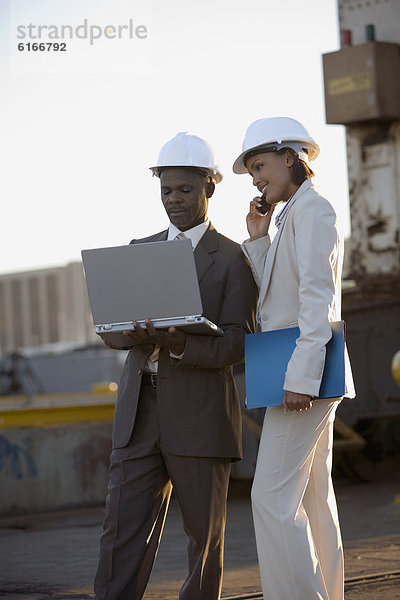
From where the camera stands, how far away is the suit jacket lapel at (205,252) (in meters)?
4.67

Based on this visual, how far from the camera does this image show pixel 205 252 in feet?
15.4

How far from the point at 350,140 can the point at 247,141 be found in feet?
31.5

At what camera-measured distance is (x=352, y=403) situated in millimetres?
12695

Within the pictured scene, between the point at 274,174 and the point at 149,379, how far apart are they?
3.49 feet

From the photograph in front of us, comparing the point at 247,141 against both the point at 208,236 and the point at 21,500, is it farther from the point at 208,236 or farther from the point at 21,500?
the point at 21,500

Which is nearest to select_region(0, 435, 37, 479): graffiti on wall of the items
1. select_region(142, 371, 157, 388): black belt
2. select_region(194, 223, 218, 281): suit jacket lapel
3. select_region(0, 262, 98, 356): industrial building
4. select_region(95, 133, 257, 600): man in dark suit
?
select_region(95, 133, 257, 600): man in dark suit

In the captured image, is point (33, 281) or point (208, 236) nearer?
point (208, 236)

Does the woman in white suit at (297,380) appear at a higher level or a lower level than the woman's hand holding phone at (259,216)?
lower

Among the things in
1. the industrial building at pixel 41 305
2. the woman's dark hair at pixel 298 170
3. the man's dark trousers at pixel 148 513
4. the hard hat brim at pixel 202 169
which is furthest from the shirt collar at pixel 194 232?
the industrial building at pixel 41 305

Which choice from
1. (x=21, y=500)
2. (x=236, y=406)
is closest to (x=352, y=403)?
(x=21, y=500)

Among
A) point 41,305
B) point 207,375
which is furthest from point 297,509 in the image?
point 41,305

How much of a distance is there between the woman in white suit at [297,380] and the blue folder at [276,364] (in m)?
0.06

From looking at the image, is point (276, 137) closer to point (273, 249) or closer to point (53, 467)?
point (273, 249)

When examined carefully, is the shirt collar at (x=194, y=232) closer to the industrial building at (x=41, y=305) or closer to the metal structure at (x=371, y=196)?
the metal structure at (x=371, y=196)
